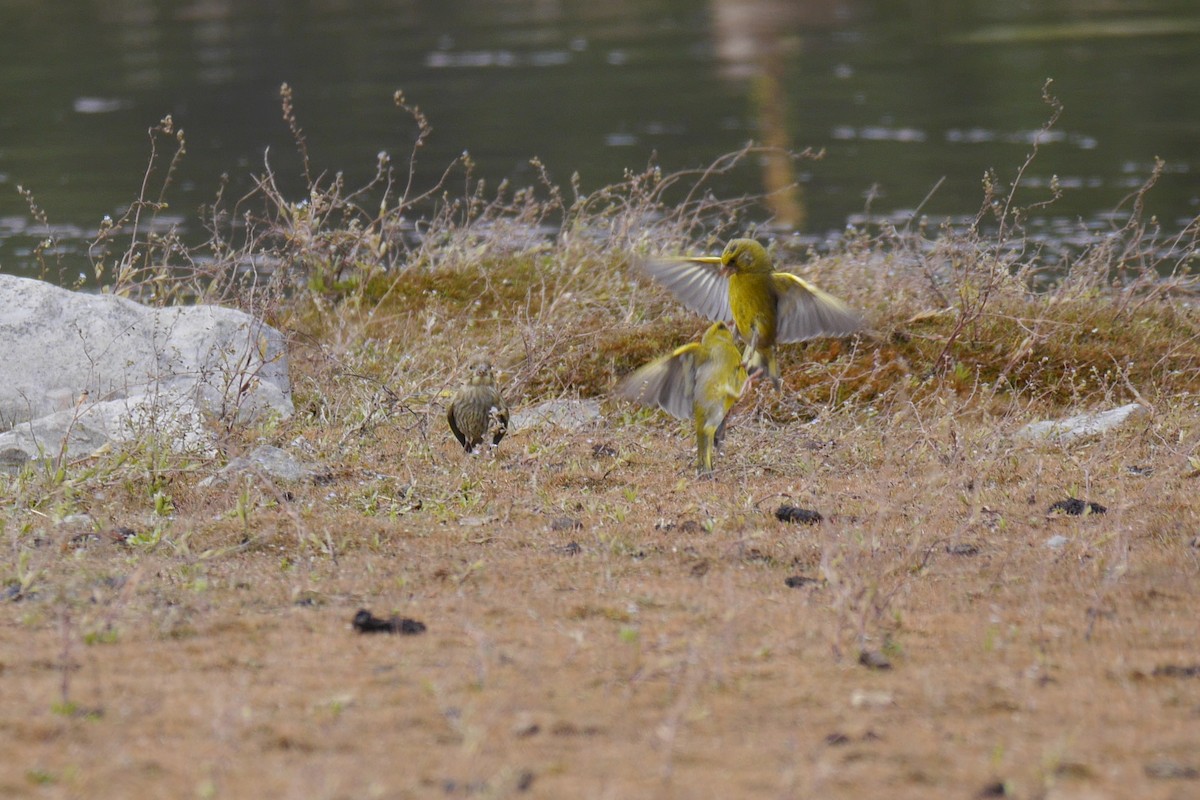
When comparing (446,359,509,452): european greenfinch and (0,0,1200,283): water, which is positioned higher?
(446,359,509,452): european greenfinch

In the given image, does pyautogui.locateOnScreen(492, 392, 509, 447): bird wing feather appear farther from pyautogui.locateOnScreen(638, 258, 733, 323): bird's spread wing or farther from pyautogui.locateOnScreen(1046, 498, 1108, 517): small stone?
pyautogui.locateOnScreen(1046, 498, 1108, 517): small stone

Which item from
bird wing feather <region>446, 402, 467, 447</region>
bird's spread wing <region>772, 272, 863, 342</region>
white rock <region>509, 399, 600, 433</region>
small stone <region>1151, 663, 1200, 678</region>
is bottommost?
white rock <region>509, 399, 600, 433</region>

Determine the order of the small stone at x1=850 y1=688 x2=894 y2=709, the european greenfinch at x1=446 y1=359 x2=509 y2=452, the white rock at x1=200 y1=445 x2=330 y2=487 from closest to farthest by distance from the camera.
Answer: the small stone at x1=850 y1=688 x2=894 y2=709
the white rock at x1=200 y1=445 x2=330 y2=487
the european greenfinch at x1=446 y1=359 x2=509 y2=452

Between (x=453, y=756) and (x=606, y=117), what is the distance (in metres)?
22.9

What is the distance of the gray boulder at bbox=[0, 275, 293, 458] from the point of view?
720 cm

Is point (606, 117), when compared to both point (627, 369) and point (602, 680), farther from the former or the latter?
point (602, 680)

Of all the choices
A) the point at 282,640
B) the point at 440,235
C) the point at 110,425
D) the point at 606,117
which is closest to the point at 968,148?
the point at 606,117

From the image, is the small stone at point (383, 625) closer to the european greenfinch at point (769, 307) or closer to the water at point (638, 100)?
the european greenfinch at point (769, 307)

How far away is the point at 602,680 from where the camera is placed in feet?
13.3

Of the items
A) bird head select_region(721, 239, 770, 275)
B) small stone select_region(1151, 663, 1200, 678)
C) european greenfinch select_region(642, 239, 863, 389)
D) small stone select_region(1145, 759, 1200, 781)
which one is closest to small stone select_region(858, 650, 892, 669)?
small stone select_region(1151, 663, 1200, 678)

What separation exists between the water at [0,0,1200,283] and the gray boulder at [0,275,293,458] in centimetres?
663

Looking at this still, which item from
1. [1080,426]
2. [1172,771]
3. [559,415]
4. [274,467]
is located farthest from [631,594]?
[1080,426]

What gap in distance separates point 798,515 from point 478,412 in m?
1.82

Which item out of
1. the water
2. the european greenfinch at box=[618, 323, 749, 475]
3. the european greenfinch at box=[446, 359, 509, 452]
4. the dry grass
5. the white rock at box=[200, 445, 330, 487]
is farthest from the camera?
the water
